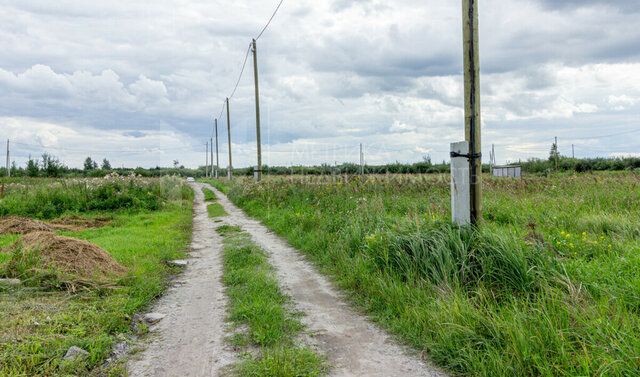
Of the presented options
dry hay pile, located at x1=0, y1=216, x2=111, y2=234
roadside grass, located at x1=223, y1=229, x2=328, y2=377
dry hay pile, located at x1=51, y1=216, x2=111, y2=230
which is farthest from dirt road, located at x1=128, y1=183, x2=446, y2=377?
dry hay pile, located at x1=51, y1=216, x2=111, y2=230

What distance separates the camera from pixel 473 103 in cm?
513

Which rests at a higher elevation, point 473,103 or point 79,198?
point 473,103

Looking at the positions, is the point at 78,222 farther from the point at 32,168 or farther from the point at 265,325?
the point at 32,168

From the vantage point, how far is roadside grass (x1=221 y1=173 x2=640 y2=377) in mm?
2781

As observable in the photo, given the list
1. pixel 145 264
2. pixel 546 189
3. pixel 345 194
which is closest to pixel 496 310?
pixel 145 264

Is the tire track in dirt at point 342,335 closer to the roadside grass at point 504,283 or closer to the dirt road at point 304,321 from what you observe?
the dirt road at point 304,321

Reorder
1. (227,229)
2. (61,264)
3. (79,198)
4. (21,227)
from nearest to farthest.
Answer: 1. (61,264)
2. (21,227)
3. (227,229)
4. (79,198)

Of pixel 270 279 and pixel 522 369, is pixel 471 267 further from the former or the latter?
pixel 270 279

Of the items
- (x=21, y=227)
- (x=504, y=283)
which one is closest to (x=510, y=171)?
(x=504, y=283)

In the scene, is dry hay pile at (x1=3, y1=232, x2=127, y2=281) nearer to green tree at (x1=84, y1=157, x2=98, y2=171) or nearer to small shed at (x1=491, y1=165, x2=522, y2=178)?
small shed at (x1=491, y1=165, x2=522, y2=178)

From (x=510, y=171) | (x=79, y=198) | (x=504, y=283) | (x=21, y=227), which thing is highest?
(x=510, y=171)

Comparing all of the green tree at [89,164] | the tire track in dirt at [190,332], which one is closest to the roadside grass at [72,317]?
the tire track in dirt at [190,332]

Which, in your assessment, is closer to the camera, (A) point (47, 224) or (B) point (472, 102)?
(B) point (472, 102)

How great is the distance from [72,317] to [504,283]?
4.74m
